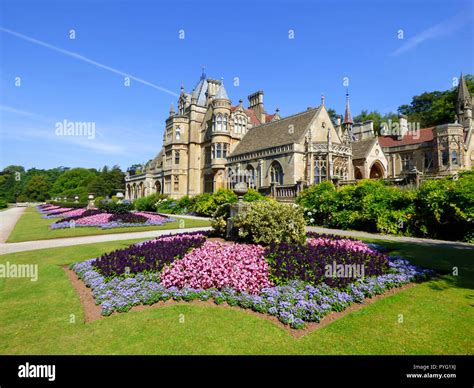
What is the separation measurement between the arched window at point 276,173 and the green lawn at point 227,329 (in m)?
23.8

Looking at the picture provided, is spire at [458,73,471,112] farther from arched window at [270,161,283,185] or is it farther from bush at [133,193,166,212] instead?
bush at [133,193,166,212]

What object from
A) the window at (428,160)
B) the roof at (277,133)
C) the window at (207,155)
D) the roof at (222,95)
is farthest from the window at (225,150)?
the window at (428,160)

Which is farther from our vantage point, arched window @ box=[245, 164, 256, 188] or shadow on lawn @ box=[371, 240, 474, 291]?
arched window @ box=[245, 164, 256, 188]

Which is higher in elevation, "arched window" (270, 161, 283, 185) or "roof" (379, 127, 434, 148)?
"roof" (379, 127, 434, 148)

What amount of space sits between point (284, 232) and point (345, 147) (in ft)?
77.7

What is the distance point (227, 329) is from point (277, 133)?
3102 centimetres

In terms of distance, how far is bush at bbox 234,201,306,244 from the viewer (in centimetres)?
889

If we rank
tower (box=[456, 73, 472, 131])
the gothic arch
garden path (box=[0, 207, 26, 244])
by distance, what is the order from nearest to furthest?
garden path (box=[0, 207, 26, 244]), the gothic arch, tower (box=[456, 73, 472, 131])

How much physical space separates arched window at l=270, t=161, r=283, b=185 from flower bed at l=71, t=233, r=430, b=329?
2151 cm

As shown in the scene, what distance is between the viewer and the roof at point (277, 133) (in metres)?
30.2

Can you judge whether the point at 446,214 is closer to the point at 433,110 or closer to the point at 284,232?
the point at 284,232

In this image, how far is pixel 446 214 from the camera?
40.9 ft

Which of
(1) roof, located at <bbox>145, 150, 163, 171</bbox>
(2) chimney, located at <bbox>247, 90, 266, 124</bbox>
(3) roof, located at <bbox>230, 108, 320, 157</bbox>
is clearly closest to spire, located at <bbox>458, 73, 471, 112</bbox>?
(3) roof, located at <bbox>230, 108, 320, 157</bbox>
